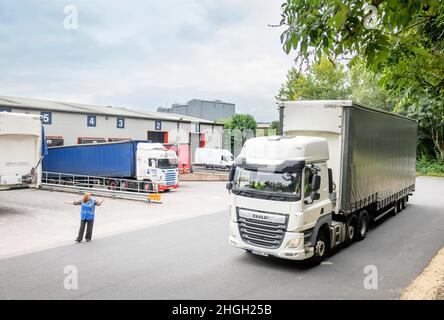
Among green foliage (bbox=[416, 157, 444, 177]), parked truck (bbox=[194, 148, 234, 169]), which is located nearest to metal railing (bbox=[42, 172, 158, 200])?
parked truck (bbox=[194, 148, 234, 169])

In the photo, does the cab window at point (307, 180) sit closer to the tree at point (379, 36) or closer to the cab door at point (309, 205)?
the cab door at point (309, 205)

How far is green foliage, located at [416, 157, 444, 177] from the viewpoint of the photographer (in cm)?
4119

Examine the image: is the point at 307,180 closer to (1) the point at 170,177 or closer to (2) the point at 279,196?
(2) the point at 279,196

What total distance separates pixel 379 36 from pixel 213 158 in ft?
123

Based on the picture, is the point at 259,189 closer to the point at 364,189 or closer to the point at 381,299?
the point at 381,299

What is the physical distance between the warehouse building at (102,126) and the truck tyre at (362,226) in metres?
23.3

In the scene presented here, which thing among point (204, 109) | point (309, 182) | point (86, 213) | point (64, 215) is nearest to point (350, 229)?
point (309, 182)

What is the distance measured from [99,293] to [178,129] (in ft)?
117

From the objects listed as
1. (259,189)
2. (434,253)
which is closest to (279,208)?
(259,189)

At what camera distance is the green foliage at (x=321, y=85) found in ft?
167

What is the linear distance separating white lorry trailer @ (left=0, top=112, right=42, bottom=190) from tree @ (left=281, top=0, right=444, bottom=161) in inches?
495
